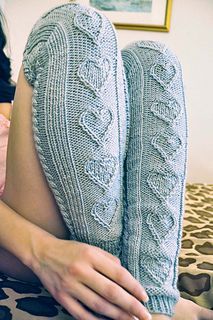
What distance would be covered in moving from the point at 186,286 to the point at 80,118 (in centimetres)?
38

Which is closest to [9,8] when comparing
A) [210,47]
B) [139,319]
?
[210,47]

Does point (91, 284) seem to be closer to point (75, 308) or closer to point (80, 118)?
point (75, 308)

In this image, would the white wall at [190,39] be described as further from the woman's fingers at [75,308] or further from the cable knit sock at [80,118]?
the woman's fingers at [75,308]

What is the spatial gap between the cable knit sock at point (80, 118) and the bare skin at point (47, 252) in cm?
3

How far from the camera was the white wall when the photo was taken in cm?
226

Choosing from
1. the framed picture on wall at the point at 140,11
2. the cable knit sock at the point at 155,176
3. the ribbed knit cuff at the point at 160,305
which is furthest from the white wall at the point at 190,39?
the ribbed knit cuff at the point at 160,305

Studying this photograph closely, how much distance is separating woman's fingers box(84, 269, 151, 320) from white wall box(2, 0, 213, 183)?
183 cm

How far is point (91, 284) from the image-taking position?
0.53m

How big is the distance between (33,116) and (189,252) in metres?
0.50

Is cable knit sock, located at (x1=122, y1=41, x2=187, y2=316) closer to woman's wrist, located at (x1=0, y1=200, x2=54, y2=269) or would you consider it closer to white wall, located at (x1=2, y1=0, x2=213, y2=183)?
woman's wrist, located at (x1=0, y1=200, x2=54, y2=269)

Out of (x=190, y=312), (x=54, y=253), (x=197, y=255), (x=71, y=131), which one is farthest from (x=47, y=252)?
(x=197, y=255)

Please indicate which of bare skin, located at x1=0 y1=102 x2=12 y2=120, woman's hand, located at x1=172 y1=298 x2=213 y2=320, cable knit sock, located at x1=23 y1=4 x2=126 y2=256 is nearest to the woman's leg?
cable knit sock, located at x1=23 y1=4 x2=126 y2=256

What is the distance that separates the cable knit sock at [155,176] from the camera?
0.62 m

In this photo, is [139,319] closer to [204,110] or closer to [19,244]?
[19,244]
